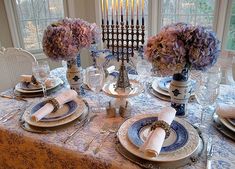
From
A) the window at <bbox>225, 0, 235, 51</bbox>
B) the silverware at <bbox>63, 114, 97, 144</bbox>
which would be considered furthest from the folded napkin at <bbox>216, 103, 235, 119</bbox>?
the window at <bbox>225, 0, 235, 51</bbox>

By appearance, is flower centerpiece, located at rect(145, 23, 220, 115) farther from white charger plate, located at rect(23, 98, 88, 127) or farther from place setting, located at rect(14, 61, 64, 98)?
place setting, located at rect(14, 61, 64, 98)

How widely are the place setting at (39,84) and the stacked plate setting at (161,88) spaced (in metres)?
0.57

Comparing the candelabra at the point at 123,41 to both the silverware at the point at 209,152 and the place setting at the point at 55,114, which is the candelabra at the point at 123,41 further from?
the silverware at the point at 209,152

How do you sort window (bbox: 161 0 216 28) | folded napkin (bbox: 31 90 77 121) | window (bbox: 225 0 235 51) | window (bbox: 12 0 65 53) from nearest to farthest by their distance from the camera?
folded napkin (bbox: 31 90 77 121), window (bbox: 225 0 235 51), window (bbox: 161 0 216 28), window (bbox: 12 0 65 53)

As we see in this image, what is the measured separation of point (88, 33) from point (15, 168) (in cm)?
75

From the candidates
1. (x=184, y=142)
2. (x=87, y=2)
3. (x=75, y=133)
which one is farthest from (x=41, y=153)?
(x=87, y=2)

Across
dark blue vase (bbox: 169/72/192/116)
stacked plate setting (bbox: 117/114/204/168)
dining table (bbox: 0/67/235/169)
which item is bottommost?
dining table (bbox: 0/67/235/169)

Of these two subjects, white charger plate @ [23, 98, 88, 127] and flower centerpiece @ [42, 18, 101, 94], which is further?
flower centerpiece @ [42, 18, 101, 94]

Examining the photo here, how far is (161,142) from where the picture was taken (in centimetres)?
73

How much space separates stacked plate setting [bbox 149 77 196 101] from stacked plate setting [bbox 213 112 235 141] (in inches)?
11.5

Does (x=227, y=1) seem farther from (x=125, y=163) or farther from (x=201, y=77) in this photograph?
(x=125, y=163)

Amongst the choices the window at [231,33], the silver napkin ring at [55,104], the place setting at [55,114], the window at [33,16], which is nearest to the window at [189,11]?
the window at [231,33]

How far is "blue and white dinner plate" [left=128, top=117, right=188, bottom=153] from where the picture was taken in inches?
30.8

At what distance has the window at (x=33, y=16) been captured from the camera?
8.53 feet
